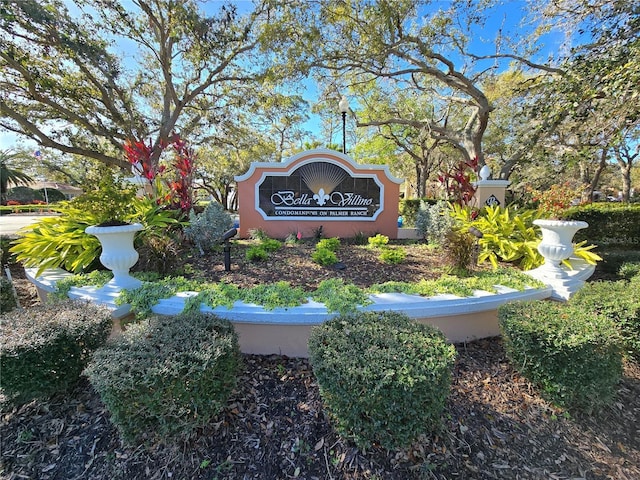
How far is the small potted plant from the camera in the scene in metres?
3.14

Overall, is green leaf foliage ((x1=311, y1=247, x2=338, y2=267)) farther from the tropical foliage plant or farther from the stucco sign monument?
the stucco sign monument

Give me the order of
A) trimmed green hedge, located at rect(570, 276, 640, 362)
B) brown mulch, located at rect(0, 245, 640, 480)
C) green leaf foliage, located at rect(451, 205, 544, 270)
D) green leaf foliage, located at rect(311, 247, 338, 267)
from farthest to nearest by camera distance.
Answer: green leaf foliage, located at rect(311, 247, 338, 267) → green leaf foliage, located at rect(451, 205, 544, 270) → trimmed green hedge, located at rect(570, 276, 640, 362) → brown mulch, located at rect(0, 245, 640, 480)

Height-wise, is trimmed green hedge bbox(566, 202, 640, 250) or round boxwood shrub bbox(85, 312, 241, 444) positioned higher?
trimmed green hedge bbox(566, 202, 640, 250)

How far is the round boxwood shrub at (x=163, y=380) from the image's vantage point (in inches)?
61.6

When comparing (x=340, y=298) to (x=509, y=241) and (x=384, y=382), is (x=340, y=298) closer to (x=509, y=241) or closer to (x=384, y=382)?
(x=384, y=382)

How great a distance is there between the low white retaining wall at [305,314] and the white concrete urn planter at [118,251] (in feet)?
0.47

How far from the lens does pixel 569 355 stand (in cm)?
192

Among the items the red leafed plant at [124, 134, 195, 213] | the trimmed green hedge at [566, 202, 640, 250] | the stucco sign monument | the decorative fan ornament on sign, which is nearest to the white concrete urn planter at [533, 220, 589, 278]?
the stucco sign monument

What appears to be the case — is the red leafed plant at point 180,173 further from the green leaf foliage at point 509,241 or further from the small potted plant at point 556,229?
the small potted plant at point 556,229

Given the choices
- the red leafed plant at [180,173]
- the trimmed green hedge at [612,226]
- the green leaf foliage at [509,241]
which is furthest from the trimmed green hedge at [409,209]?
the red leafed plant at [180,173]

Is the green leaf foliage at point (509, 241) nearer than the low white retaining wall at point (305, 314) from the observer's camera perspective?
No

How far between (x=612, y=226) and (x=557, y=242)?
15.7ft

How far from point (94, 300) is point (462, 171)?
21.4 feet

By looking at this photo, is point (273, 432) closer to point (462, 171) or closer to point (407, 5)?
point (462, 171)
